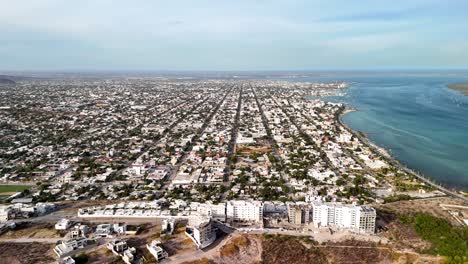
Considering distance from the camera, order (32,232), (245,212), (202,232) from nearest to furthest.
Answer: (202,232) → (32,232) → (245,212)

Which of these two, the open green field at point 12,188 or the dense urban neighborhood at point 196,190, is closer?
the dense urban neighborhood at point 196,190

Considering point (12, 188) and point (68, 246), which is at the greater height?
point (12, 188)

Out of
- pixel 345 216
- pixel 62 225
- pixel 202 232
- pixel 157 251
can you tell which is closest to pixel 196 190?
pixel 202 232

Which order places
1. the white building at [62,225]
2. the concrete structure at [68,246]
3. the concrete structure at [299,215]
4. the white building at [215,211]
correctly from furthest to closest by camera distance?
the white building at [215,211] → the concrete structure at [299,215] → the white building at [62,225] → the concrete structure at [68,246]

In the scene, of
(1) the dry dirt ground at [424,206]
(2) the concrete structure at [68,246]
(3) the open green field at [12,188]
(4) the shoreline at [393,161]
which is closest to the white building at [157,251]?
(2) the concrete structure at [68,246]

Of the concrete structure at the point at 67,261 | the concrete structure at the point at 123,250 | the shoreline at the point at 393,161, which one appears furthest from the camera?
the shoreline at the point at 393,161

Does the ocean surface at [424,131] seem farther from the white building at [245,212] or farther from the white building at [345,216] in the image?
the white building at [245,212]

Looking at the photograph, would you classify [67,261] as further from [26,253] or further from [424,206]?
[424,206]
